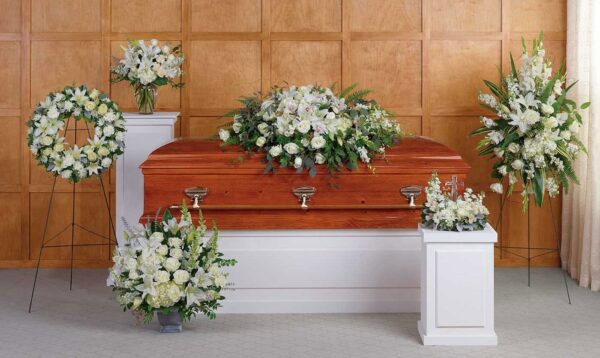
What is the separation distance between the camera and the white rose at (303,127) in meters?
5.93

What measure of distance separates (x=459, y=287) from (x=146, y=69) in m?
2.58

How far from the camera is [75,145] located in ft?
20.8

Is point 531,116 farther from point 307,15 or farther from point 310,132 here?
point 307,15

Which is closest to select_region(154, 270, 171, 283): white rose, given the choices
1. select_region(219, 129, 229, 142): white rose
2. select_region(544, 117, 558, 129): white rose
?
select_region(219, 129, 229, 142): white rose

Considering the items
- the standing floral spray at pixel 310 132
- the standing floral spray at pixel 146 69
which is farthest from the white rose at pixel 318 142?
the standing floral spray at pixel 146 69

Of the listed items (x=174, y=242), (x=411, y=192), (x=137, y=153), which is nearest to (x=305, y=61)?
(x=137, y=153)

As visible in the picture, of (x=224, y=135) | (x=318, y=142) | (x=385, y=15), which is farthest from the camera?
(x=385, y=15)

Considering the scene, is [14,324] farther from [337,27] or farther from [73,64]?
[337,27]

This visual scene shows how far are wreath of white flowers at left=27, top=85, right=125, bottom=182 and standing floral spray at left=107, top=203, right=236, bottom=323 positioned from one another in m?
→ 0.91

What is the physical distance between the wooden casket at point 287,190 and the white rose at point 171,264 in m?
0.62

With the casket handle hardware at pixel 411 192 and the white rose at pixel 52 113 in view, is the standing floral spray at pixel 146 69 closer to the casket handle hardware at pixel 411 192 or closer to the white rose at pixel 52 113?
the white rose at pixel 52 113

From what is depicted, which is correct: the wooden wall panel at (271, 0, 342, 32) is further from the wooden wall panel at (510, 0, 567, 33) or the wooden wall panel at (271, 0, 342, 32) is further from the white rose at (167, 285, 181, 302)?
the white rose at (167, 285, 181, 302)

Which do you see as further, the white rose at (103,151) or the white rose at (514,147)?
the white rose at (514,147)

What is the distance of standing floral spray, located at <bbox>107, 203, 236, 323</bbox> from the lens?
5.45 meters
